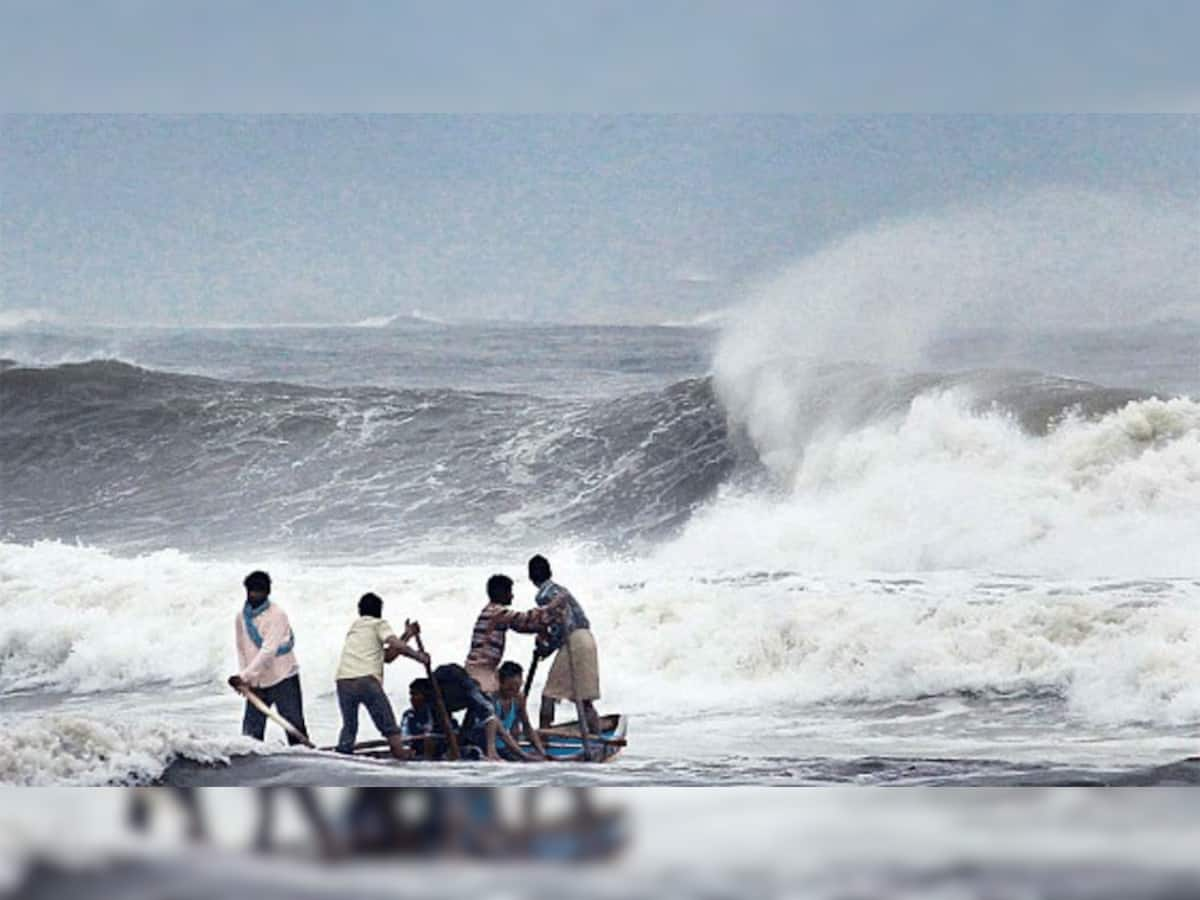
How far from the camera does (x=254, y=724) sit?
293 inches

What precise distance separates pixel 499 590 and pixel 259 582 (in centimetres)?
89

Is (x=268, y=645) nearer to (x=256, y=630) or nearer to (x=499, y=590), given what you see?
(x=256, y=630)

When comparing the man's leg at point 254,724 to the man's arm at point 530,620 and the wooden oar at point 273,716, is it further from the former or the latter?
the man's arm at point 530,620

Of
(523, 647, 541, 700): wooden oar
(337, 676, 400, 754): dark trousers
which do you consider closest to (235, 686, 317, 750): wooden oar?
(337, 676, 400, 754): dark trousers

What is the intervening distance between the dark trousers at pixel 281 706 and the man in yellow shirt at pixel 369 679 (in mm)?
155

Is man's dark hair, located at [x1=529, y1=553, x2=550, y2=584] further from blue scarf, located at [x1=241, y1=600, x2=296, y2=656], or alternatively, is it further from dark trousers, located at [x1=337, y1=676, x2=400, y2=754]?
blue scarf, located at [x1=241, y1=600, x2=296, y2=656]

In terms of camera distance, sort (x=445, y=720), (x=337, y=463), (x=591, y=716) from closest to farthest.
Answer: (x=445, y=720)
(x=591, y=716)
(x=337, y=463)

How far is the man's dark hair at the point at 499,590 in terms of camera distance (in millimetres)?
7539

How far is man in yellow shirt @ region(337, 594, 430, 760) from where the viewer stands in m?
7.36

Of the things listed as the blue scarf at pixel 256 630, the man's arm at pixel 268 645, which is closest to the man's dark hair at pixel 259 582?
the blue scarf at pixel 256 630

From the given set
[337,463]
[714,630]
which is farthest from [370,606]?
[714,630]

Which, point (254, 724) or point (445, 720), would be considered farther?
point (254, 724)

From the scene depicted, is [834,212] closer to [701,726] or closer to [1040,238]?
[1040,238]

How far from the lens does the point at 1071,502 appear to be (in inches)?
299
